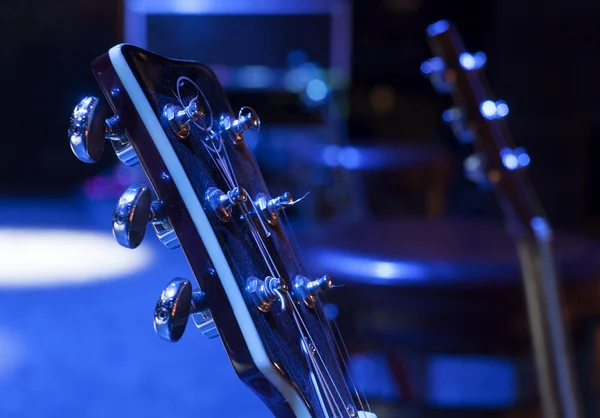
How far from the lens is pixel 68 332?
2.78 metres

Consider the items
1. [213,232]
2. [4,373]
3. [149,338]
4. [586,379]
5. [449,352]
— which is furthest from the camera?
[149,338]

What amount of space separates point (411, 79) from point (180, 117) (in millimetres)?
3722

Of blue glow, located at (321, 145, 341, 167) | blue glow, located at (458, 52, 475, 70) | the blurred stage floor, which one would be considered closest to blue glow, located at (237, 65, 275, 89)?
the blurred stage floor

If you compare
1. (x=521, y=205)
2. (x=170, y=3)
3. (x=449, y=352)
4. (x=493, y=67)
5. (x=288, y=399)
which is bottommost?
(x=288, y=399)

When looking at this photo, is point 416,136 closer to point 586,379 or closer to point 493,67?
point 493,67

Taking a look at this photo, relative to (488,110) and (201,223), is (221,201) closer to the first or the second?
(201,223)

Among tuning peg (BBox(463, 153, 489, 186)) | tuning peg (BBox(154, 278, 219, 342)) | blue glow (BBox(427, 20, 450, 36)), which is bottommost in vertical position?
tuning peg (BBox(154, 278, 219, 342))

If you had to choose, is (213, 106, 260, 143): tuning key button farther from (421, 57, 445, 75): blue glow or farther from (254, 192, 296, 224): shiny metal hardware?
(421, 57, 445, 75): blue glow

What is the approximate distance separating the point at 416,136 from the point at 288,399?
374 cm

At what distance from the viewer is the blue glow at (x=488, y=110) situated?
48.9 inches

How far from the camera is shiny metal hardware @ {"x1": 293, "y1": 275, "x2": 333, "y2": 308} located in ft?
1.76

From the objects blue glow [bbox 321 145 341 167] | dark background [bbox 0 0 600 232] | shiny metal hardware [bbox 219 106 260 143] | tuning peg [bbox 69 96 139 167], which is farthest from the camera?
dark background [bbox 0 0 600 232]

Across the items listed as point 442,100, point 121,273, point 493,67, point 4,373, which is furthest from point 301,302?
point 442,100

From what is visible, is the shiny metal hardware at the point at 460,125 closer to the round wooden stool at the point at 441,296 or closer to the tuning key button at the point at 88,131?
the round wooden stool at the point at 441,296
